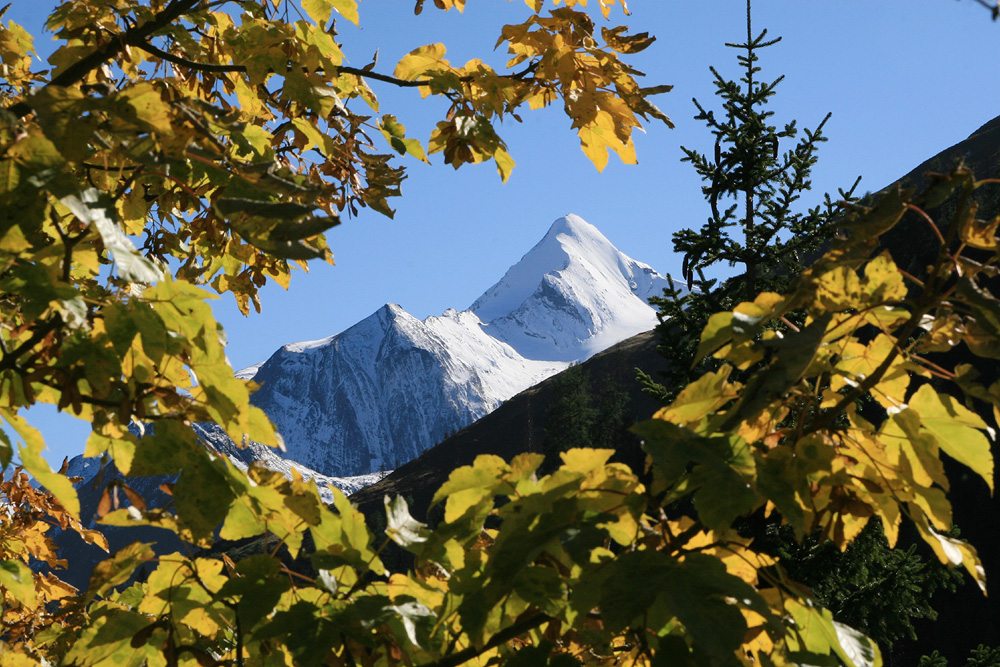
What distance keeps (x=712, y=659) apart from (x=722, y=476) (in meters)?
0.25

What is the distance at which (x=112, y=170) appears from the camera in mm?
1820

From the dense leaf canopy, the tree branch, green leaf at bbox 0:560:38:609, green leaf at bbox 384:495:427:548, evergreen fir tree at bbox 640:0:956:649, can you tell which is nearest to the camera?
the dense leaf canopy

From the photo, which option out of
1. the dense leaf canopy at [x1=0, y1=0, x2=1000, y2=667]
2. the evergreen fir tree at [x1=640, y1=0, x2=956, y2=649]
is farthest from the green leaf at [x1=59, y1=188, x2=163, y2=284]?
the evergreen fir tree at [x1=640, y1=0, x2=956, y2=649]

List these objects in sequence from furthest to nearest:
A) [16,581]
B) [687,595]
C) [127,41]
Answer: [127,41] → [16,581] → [687,595]

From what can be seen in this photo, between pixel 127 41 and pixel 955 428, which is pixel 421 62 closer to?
pixel 127 41

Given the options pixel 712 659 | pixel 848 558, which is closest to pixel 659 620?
pixel 712 659

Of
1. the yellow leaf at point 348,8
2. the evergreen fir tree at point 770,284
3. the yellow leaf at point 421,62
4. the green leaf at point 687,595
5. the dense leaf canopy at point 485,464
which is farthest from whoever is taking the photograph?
the evergreen fir tree at point 770,284

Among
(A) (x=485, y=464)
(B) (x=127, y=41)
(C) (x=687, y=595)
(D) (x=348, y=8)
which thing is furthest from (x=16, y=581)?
(D) (x=348, y=8)

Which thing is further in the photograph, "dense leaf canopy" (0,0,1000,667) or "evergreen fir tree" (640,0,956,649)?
"evergreen fir tree" (640,0,956,649)

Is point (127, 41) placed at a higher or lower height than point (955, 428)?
higher

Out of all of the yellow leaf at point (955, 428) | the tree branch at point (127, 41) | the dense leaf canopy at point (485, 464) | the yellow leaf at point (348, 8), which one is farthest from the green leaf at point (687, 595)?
the yellow leaf at point (348, 8)

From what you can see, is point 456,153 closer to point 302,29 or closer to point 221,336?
point 302,29

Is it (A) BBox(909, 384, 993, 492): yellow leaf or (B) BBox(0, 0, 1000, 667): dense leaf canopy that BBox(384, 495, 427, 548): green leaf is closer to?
(B) BBox(0, 0, 1000, 667): dense leaf canopy

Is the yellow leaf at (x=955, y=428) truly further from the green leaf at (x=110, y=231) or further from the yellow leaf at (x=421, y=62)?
the yellow leaf at (x=421, y=62)
